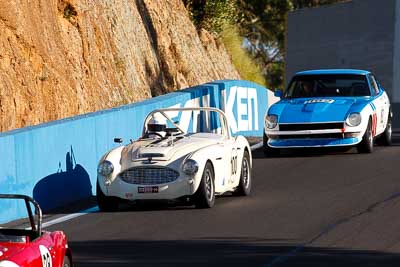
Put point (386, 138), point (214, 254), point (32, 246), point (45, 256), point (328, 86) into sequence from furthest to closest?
point (386, 138), point (328, 86), point (214, 254), point (45, 256), point (32, 246)

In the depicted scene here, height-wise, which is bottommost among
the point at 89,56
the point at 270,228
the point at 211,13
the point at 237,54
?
the point at 270,228

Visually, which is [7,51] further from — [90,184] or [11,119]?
[90,184]

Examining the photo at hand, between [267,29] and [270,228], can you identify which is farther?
[267,29]

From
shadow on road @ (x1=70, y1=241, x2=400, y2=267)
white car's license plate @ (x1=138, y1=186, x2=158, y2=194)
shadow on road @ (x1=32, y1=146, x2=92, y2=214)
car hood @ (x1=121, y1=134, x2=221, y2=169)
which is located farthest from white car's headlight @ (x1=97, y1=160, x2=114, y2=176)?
shadow on road @ (x1=70, y1=241, x2=400, y2=267)

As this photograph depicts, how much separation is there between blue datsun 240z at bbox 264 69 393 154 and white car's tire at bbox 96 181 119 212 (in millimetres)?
6104

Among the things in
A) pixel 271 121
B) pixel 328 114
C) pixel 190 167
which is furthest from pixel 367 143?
pixel 190 167

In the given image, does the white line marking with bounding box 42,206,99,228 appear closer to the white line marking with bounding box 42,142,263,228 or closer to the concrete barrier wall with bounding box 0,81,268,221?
the white line marking with bounding box 42,142,263,228

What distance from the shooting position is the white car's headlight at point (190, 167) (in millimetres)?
14656

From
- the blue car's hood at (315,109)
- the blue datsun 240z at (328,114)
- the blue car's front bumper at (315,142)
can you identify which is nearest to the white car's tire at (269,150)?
the blue datsun 240z at (328,114)

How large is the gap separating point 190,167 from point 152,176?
49 centimetres

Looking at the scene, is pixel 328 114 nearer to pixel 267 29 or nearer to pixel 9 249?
pixel 9 249

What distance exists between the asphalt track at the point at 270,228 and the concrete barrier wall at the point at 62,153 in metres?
0.90

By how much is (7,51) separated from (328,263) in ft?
38.7

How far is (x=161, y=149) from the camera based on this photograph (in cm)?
1500
